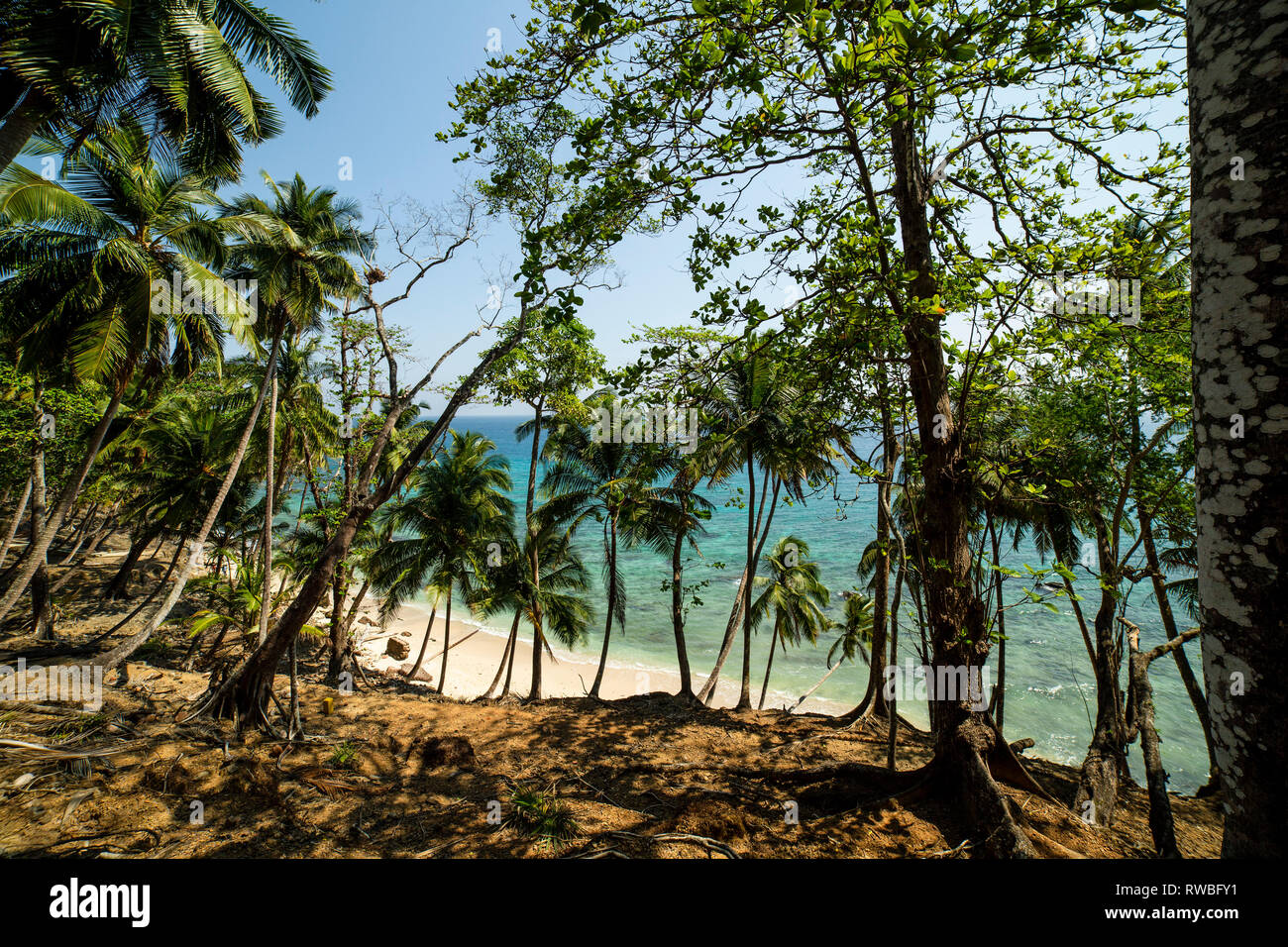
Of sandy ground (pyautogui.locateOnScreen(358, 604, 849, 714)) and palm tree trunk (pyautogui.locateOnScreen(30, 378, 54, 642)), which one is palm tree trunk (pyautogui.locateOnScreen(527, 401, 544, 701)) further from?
palm tree trunk (pyautogui.locateOnScreen(30, 378, 54, 642))

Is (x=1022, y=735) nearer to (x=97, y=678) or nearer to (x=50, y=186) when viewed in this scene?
(x=97, y=678)

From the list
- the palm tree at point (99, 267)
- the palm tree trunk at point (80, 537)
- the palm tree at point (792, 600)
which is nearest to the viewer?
the palm tree at point (99, 267)

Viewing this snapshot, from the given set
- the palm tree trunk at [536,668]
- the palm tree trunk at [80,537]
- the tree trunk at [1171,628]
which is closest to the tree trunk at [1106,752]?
the tree trunk at [1171,628]

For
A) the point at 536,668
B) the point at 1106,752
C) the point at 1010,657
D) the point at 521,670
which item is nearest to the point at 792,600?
the point at 536,668

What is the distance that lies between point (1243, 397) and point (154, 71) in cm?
1212

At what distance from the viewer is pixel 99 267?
32.0 feet

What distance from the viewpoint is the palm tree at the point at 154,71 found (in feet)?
21.6

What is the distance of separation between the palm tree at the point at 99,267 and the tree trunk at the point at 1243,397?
1365 centimetres

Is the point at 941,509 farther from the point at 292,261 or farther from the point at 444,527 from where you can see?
the point at 444,527

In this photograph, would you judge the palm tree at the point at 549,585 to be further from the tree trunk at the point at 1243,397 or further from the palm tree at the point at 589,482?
the tree trunk at the point at 1243,397

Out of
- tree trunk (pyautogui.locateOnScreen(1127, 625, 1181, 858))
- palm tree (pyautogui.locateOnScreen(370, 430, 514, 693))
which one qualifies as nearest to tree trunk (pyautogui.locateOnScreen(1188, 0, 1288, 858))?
tree trunk (pyautogui.locateOnScreen(1127, 625, 1181, 858))

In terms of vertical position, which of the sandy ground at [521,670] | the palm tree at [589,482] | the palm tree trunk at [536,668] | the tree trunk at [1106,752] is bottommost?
the sandy ground at [521,670]

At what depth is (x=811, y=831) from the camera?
4820 millimetres
